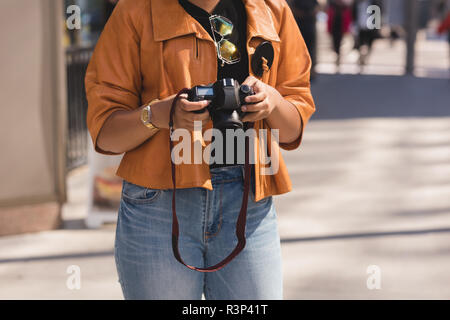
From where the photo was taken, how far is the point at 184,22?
2.06 meters

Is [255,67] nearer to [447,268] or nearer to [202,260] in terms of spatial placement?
[202,260]

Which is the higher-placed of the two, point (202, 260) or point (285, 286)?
point (202, 260)

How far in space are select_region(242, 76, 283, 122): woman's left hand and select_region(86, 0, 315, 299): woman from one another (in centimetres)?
4

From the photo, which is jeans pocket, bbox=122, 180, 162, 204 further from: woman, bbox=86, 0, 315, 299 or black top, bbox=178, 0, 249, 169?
black top, bbox=178, 0, 249, 169

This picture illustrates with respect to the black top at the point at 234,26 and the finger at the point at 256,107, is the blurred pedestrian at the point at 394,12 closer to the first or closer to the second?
the black top at the point at 234,26

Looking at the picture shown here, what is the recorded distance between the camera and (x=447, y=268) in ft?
16.0

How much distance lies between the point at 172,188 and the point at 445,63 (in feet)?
64.9

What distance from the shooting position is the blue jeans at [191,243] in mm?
2072

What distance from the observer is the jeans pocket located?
81.6 inches

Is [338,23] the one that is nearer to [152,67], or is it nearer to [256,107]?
[152,67]

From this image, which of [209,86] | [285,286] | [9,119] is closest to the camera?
[209,86]

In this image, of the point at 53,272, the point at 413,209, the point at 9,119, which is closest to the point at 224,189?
the point at 53,272

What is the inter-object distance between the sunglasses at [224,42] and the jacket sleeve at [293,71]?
0.55 ft

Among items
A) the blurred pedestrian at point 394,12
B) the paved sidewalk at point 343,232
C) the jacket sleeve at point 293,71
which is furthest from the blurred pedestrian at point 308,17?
the jacket sleeve at point 293,71
